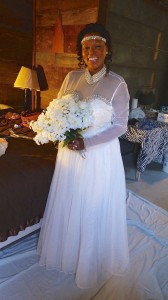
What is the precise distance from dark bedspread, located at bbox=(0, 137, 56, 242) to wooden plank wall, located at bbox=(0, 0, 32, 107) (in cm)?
177

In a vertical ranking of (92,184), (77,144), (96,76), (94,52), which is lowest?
(92,184)

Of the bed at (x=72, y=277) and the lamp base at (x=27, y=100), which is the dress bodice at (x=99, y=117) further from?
the lamp base at (x=27, y=100)

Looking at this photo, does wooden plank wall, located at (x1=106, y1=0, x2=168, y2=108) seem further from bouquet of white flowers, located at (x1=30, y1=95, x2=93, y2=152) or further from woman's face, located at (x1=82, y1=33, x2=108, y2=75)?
bouquet of white flowers, located at (x1=30, y1=95, x2=93, y2=152)

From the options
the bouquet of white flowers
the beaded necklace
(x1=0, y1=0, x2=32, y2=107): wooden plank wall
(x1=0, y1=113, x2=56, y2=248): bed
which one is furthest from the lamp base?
the bouquet of white flowers

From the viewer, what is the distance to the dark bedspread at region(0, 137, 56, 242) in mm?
1531

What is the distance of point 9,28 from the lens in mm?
3062

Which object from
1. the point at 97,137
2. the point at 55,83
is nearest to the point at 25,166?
the point at 97,137

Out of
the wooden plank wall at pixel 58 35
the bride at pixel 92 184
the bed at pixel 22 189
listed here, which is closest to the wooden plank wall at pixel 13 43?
the wooden plank wall at pixel 58 35

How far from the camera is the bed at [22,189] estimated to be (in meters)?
1.54

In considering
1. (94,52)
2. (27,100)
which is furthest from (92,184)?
(27,100)

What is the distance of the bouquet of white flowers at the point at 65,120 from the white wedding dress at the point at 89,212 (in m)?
0.09

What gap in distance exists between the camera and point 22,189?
1575 millimetres

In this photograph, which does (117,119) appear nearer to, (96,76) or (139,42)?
(96,76)
